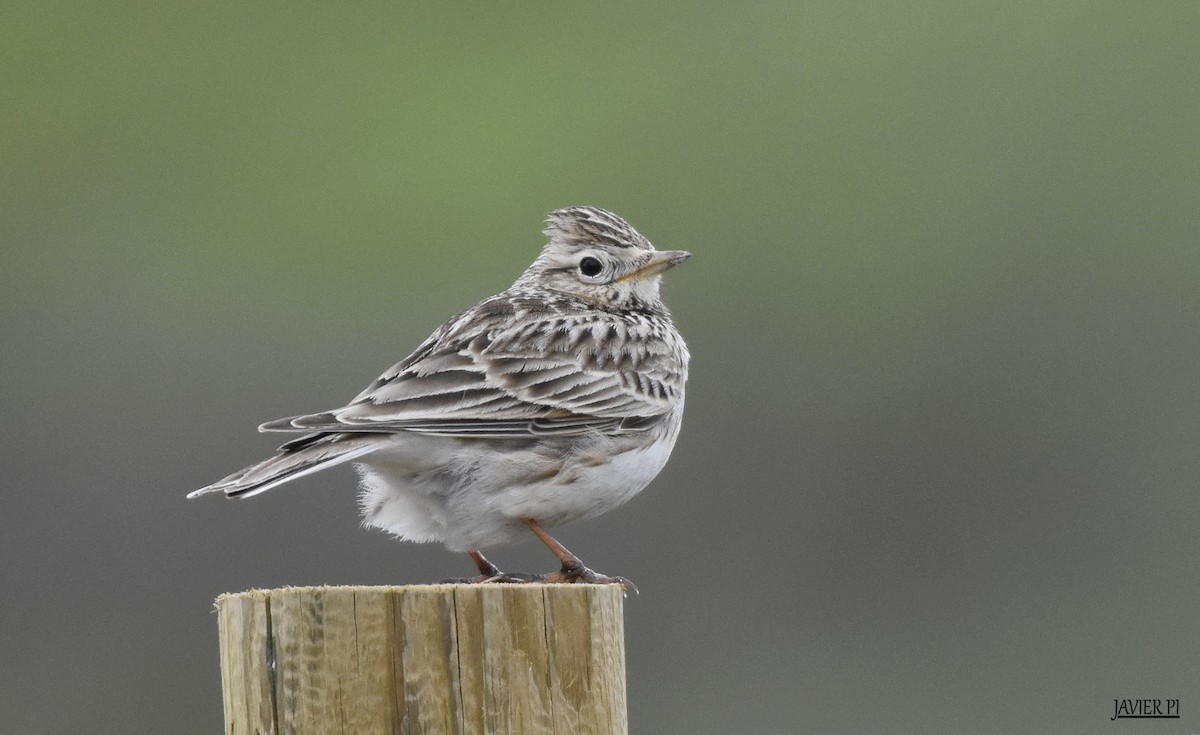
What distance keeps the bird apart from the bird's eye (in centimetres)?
35

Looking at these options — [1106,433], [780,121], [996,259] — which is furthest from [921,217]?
[1106,433]

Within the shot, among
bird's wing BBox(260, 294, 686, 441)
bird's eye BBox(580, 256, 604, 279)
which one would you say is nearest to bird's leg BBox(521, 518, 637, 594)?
bird's wing BBox(260, 294, 686, 441)

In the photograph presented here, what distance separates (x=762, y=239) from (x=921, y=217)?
2.58m

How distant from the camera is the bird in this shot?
7.64 metres

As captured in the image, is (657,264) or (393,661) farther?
(657,264)

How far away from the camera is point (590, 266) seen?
984 centimetres

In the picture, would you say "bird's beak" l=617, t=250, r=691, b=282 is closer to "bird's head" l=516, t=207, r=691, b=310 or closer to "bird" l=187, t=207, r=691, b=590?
"bird's head" l=516, t=207, r=691, b=310

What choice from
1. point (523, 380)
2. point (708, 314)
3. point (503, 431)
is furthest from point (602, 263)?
point (708, 314)

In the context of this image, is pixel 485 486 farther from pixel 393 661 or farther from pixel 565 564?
pixel 393 661

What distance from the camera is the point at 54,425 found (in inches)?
691

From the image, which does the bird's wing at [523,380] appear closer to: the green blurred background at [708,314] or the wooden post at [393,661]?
the wooden post at [393,661]

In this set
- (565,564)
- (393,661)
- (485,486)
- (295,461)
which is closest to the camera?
(393,661)

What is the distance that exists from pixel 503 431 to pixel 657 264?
74.6 inches

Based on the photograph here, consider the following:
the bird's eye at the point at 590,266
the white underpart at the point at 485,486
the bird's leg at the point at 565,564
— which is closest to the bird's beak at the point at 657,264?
the bird's eye at the point at 590,266
